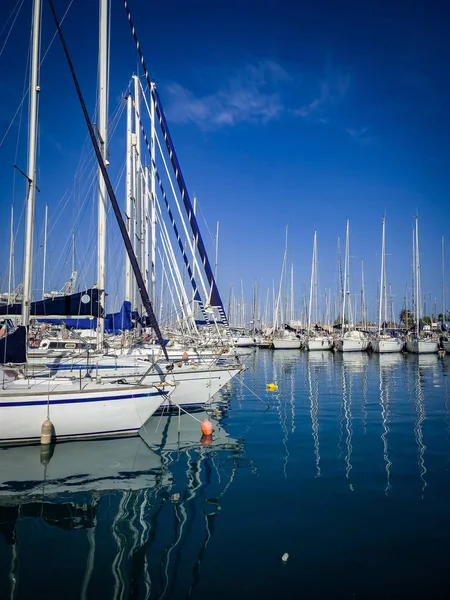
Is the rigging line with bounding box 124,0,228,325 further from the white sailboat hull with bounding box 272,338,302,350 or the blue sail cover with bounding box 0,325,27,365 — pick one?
the white sailboat hull with bounding box 272,338,302,350

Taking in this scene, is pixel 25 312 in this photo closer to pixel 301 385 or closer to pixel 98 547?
pixel 98 547

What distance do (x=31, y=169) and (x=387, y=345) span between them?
1916 inches

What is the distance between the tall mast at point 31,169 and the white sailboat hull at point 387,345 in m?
47.4

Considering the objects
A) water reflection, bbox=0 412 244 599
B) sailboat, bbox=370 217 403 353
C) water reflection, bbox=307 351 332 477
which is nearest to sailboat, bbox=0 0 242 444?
water reflection, bbox=0 412 244 599

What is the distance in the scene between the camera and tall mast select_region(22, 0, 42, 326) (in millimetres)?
13920

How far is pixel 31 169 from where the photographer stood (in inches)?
567

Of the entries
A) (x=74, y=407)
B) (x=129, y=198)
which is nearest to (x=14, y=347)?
(x=74, y=407)

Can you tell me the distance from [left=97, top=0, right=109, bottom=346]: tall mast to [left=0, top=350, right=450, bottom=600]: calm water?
6.38m

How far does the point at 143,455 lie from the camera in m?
11.5

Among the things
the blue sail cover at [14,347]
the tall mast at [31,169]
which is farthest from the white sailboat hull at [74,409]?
the tall mast at [31,169]

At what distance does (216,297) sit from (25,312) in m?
10.1

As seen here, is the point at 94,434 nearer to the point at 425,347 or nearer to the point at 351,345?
the point at 351,345

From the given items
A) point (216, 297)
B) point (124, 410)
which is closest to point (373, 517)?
point (124, 410)

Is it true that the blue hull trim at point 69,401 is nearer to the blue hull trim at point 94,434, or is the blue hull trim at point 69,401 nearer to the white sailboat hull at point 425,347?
the blue hull trim at point 94,434
